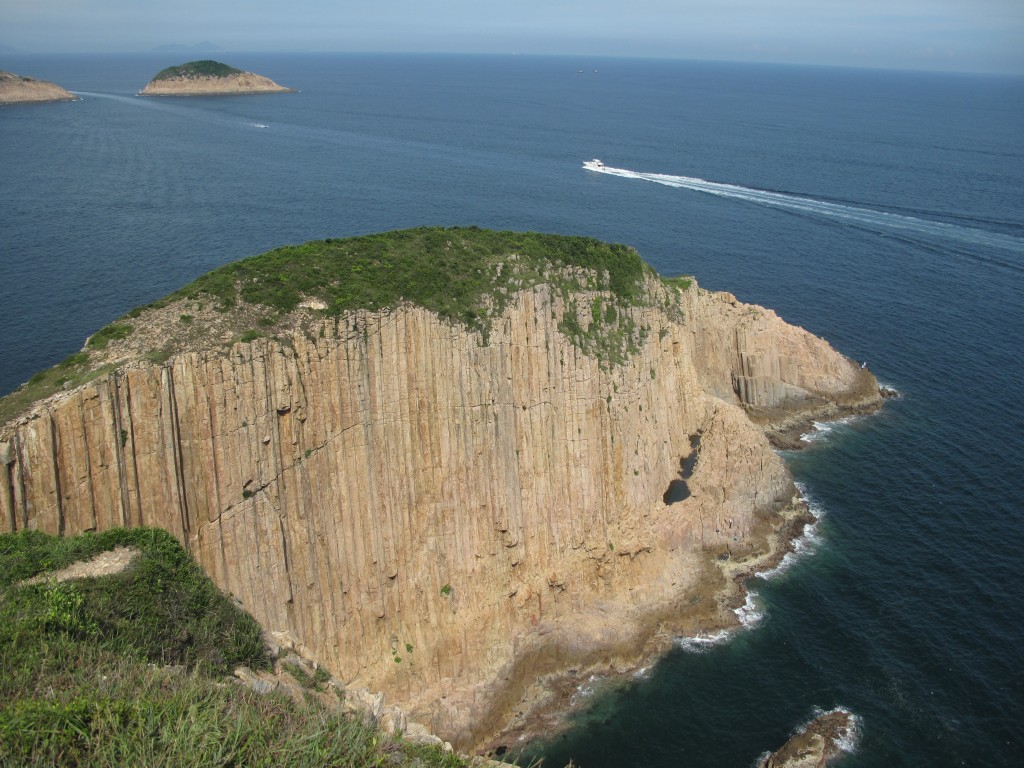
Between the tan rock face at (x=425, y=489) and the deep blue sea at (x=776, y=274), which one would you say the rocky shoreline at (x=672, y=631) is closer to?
the tan rock face at (x=425, y=489)

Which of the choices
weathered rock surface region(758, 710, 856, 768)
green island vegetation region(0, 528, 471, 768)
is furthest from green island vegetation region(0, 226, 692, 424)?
weathered rock surface region(758, 710, 856, 768)

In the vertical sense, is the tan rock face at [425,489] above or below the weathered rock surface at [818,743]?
above

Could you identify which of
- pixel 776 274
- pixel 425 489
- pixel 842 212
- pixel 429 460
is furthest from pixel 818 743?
pixel 842 212

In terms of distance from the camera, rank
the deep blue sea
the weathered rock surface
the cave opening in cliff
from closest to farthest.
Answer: the weathered rock surface, the deep blue sea, the cave opening in cliff

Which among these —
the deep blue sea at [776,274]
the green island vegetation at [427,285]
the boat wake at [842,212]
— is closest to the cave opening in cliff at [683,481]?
the deep blue sea at [776,274]

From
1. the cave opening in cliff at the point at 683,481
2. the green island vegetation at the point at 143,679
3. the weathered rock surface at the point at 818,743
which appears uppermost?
the green island vegetation at the point at 143,679

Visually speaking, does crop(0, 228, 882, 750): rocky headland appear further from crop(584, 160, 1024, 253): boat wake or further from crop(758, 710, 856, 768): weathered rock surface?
crop(584, 160, 1024, 253): boat wake
